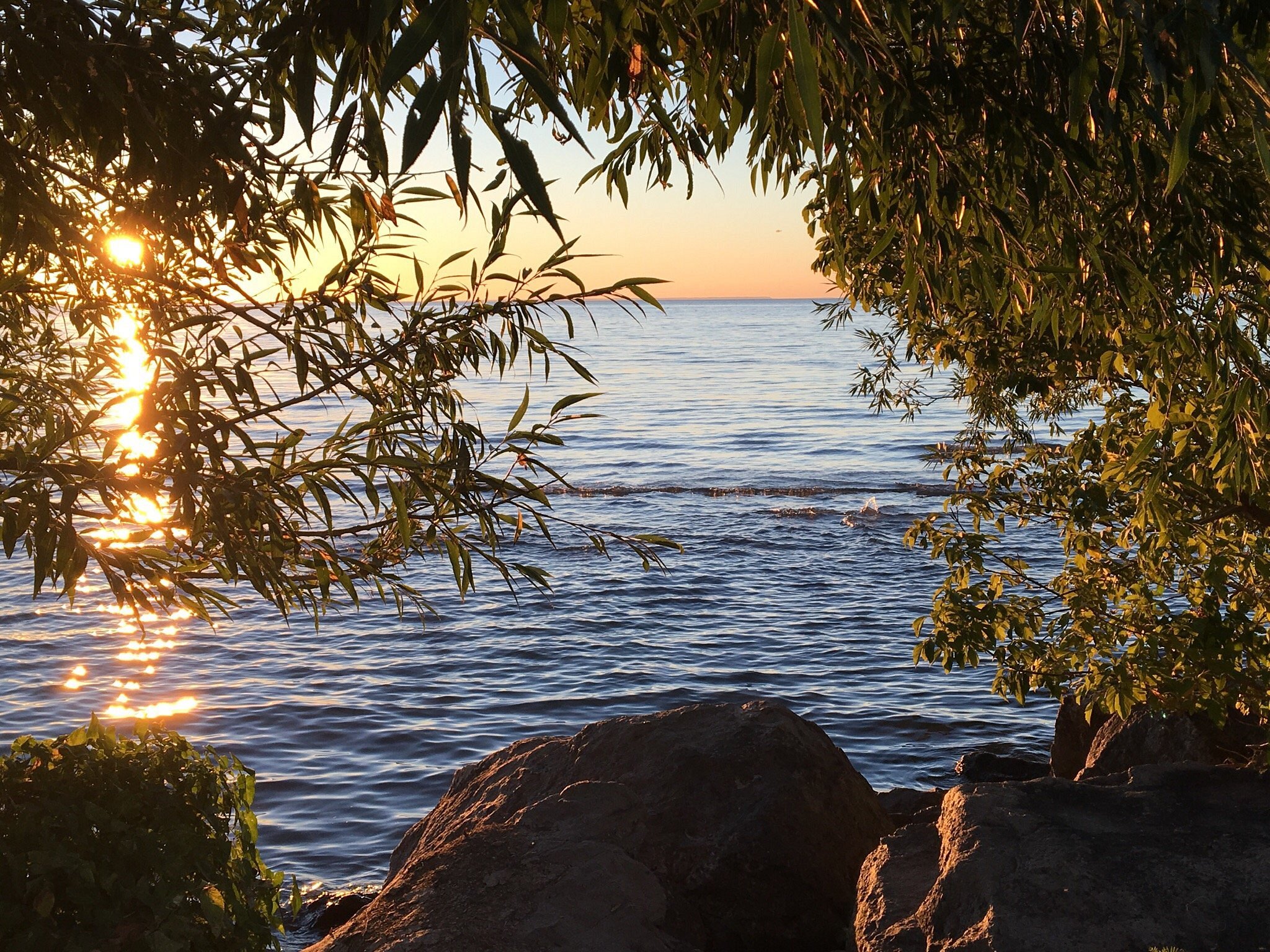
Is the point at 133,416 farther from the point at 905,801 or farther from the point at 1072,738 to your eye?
the point at 1072,738

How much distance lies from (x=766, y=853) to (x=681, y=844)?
0.49 m

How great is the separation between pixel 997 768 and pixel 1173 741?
3100 millimetres

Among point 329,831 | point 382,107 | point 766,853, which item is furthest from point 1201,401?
point 329,831

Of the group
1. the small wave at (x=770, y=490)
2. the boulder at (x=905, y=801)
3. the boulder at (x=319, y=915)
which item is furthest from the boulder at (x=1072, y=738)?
the small wave at (x=770, y=490)

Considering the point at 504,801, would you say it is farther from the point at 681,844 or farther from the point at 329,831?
the point at 329,831

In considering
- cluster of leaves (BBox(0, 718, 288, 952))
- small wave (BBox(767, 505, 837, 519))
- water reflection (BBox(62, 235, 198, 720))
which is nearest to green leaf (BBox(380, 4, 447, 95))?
water reflection (BBox(62, 235, 198, 720))

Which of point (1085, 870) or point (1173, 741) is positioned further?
point (1173, 741)

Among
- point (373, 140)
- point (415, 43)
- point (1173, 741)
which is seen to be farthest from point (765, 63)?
point (1173, 741)

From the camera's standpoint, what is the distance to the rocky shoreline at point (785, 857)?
4848 millimetres

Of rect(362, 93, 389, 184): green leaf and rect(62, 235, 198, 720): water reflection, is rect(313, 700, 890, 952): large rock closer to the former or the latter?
rect(62, 235, 198, 720): water reflection

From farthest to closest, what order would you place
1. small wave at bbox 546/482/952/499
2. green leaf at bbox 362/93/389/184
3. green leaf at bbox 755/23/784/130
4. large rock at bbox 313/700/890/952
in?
small wave at bbox 546/482/952/499, large rock at bbox 313/700/890/952, green leaf at bbox 362/93/389/184, green leaf at bbox 755/23/784/130

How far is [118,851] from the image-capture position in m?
4.27

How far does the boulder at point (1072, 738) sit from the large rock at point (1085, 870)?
493 centimetres

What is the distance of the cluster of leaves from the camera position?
13.6ft
